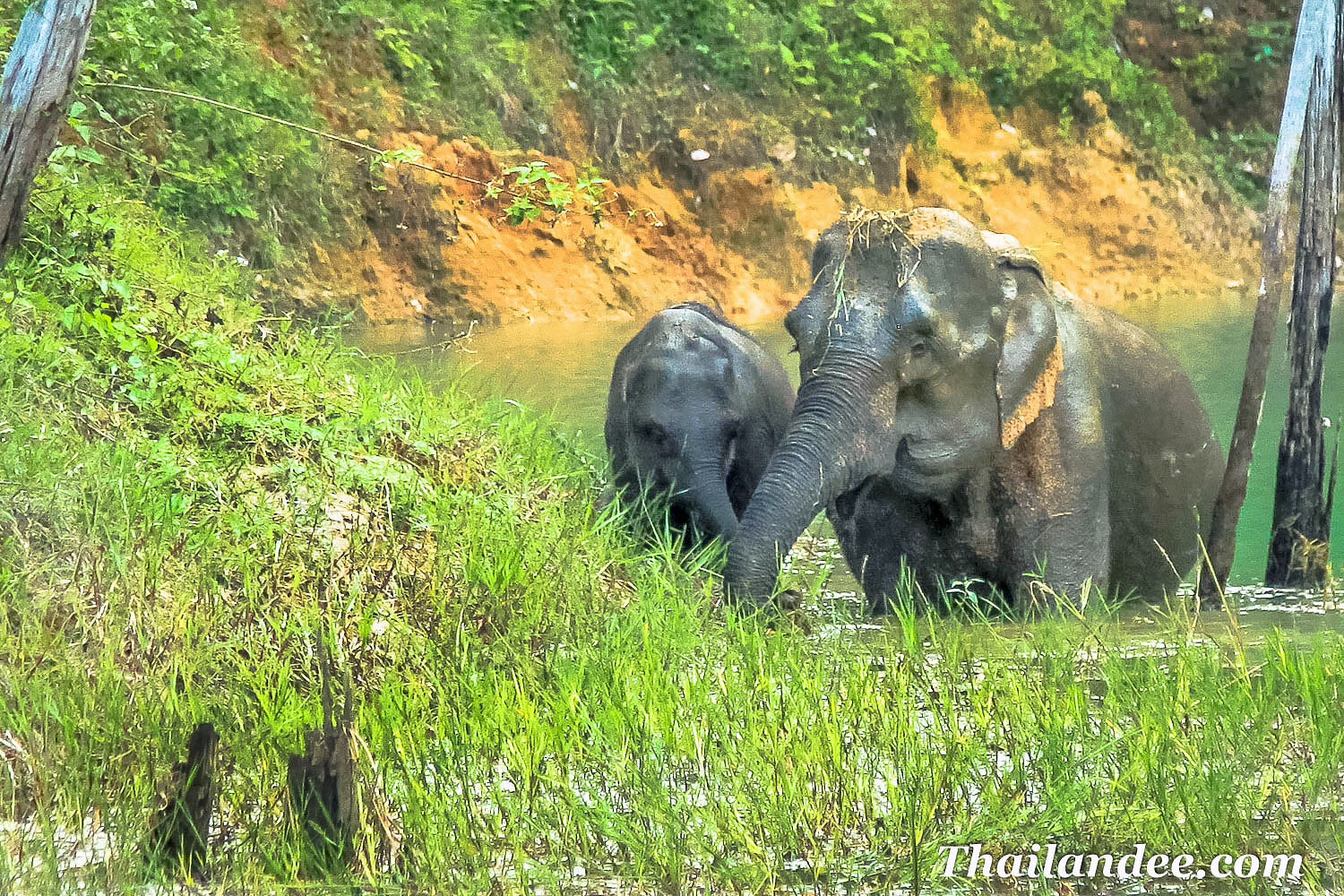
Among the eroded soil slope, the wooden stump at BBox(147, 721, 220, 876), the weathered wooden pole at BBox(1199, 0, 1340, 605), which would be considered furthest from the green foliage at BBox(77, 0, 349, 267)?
the wooden stump at BBox(147, 721, 220, 876)

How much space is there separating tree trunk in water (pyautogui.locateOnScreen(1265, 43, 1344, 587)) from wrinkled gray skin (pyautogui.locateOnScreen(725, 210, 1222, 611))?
1.76 feet

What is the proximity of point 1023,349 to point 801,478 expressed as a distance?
1.00m

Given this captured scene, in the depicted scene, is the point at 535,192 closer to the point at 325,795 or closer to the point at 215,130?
the point at 325,795

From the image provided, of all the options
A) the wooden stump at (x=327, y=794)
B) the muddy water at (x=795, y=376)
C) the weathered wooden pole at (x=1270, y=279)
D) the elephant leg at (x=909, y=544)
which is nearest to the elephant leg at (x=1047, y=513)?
the elephant leg at (x=909, y=544)

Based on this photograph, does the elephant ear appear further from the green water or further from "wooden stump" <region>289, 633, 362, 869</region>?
"wooden stump" <region>289, 633, 362, 869</region>

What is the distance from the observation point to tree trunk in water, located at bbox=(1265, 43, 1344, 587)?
701 cm

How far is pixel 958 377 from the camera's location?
6426 mm

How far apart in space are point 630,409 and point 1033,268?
1850 mm

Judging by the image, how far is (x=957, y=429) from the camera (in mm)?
6449

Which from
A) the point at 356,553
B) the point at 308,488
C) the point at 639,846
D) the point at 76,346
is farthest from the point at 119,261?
the point at 639,846

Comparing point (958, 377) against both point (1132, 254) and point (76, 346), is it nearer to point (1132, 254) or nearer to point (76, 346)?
point (76, 346)

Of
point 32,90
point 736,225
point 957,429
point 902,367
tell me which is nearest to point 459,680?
point 32,90

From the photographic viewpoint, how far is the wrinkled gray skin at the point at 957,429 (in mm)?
6188

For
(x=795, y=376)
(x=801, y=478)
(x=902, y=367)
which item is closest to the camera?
(x=801, y=478)
